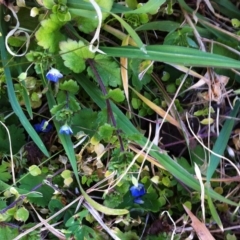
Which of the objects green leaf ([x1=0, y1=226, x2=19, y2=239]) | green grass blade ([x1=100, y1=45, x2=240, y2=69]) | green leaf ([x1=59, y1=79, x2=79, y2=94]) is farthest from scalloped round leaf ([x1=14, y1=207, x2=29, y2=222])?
green grass blade ([x1=100, y1=45, x2=240, y2=69])

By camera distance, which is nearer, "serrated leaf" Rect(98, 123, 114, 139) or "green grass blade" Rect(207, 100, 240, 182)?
"serrated leaf" Rect(98, 123, 114, 139)

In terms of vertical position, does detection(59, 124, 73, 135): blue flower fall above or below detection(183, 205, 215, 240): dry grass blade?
above

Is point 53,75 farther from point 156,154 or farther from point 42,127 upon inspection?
point 156,154

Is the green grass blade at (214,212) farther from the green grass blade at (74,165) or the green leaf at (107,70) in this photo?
the green leaf at (107,70)

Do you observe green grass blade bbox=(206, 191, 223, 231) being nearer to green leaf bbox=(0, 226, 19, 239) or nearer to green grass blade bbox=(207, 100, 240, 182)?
green grass blade bbox=(207, 100, 240, 182)

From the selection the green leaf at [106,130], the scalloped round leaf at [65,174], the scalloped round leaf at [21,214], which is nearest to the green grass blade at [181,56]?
the green leaf at [106,130]

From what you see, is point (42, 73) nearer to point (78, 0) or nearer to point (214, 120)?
point (78, 0)

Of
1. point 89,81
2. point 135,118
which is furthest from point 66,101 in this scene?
point 135,118
